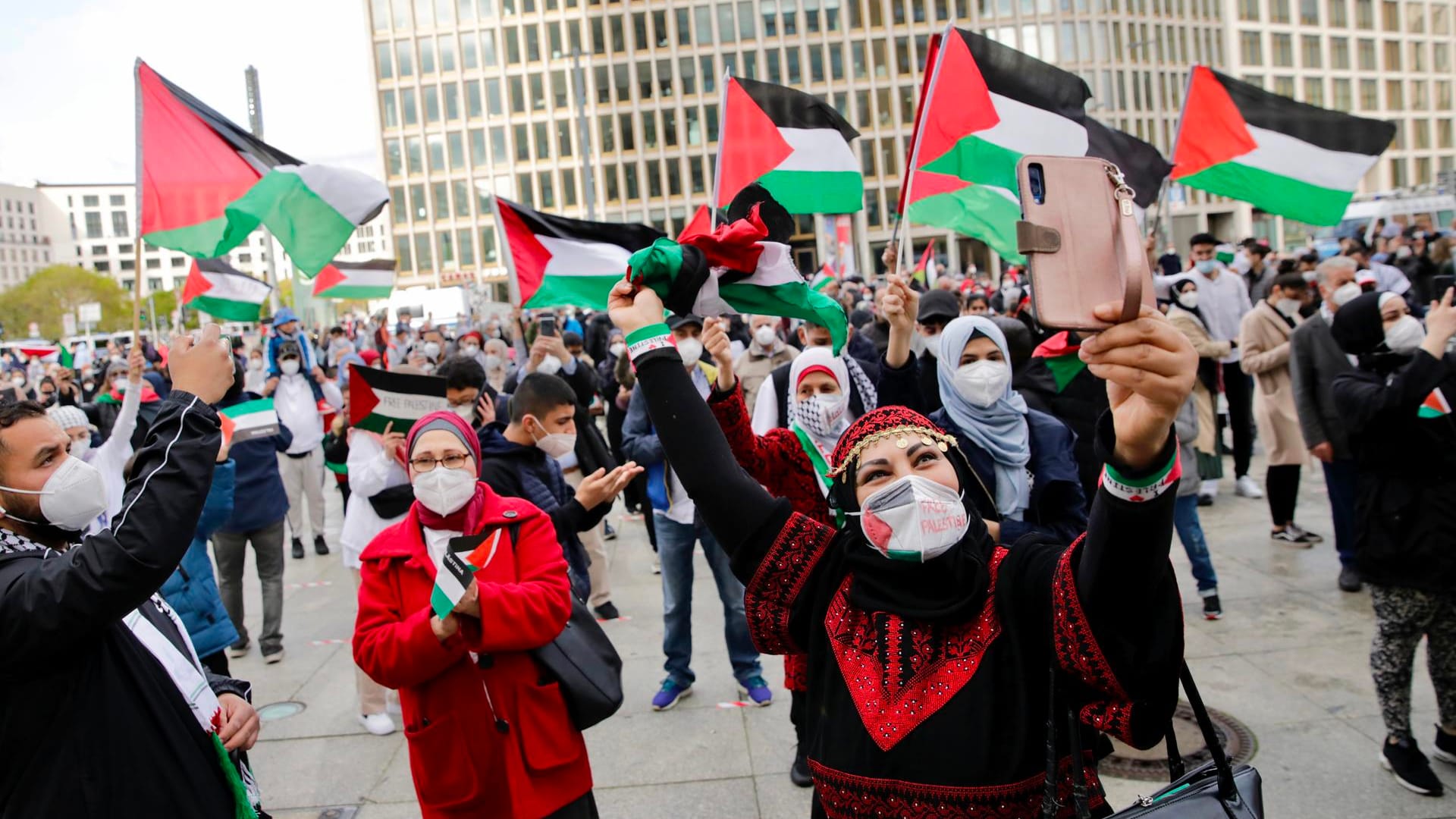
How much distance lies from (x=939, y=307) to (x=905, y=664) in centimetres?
438

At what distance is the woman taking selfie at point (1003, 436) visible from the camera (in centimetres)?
375

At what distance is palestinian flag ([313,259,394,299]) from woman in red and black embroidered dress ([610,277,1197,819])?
1305 cm

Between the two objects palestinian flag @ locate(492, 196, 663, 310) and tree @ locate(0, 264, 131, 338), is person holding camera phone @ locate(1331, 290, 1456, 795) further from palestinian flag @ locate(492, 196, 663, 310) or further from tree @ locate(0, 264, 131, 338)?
tree @ locate(0, 264, 131, 338)

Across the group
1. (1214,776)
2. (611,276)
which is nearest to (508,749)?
(1214,776)

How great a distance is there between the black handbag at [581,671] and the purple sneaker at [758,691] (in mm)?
2256

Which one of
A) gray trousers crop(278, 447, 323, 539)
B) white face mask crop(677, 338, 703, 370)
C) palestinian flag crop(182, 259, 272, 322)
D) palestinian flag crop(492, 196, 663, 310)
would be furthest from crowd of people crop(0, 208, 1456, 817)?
gray trousers crop(278, 447, 323, 539)

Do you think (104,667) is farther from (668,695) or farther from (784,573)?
(668,695)

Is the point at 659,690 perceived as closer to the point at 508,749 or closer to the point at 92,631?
the point at 508,749

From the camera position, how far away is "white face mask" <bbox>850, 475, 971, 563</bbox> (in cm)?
215

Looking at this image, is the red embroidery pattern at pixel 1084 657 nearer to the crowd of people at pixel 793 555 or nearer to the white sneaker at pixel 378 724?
the crowd of people at pixel 793 555

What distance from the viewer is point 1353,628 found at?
604cm

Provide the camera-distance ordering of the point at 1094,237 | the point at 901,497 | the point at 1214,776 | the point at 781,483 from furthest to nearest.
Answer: the point at 781,483, the point at 901,497, the point at 1214,776, the point at 1094,237

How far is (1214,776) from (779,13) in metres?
72.7

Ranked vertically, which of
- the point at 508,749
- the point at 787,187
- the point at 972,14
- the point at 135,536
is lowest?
the point at 508,749
